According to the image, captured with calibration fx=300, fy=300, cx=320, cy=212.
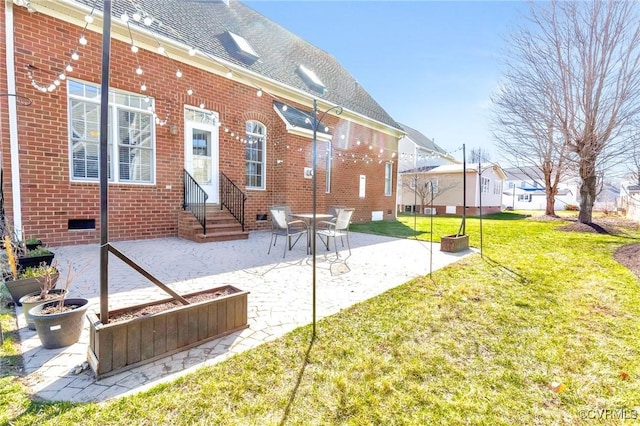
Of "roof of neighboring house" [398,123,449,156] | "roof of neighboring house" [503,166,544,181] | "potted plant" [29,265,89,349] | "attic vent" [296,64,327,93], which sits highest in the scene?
"roof of neighboring house" [398,123,449,156]

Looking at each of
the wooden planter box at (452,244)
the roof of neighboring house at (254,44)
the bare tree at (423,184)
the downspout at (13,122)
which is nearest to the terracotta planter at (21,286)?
the downspout at (13,122)

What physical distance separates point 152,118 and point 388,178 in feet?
36.6

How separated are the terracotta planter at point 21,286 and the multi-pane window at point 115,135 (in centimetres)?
383

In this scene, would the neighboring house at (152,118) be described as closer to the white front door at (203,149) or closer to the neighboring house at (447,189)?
the white front door at (203,149)

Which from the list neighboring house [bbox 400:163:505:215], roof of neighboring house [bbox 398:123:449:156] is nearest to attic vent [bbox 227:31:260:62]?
neighboring house [bbox 400:163:505:215]

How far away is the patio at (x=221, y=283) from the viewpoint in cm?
211

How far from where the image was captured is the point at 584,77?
11.1m

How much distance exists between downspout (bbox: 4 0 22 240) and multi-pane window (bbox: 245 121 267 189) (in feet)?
16.5

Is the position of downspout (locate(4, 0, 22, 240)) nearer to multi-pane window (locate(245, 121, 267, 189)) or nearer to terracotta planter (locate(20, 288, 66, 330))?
terracotta planter (locate(20, 288, 66, 330))

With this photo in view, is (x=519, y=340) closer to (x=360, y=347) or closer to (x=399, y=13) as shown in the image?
(x=360, y=347)

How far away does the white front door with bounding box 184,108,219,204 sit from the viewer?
7957 mm

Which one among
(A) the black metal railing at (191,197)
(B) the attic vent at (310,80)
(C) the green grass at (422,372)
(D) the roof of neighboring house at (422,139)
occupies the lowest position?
(C) the green grass at (422,372)

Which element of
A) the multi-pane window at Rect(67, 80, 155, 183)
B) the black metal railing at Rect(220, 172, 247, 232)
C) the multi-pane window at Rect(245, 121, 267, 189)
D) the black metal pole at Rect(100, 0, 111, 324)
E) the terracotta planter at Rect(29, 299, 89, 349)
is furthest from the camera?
the multi-pane window at Rect(245, 121, 267, 189)

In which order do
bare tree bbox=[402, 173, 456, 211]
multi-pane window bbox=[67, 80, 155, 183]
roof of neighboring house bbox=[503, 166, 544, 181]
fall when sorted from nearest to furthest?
multi-pane window bbox=[67, 80, 155, 183], roof of neighboring house bbox=[503, 166, 544, 181], bare tree bbox=[402, 173, 456, 211]
